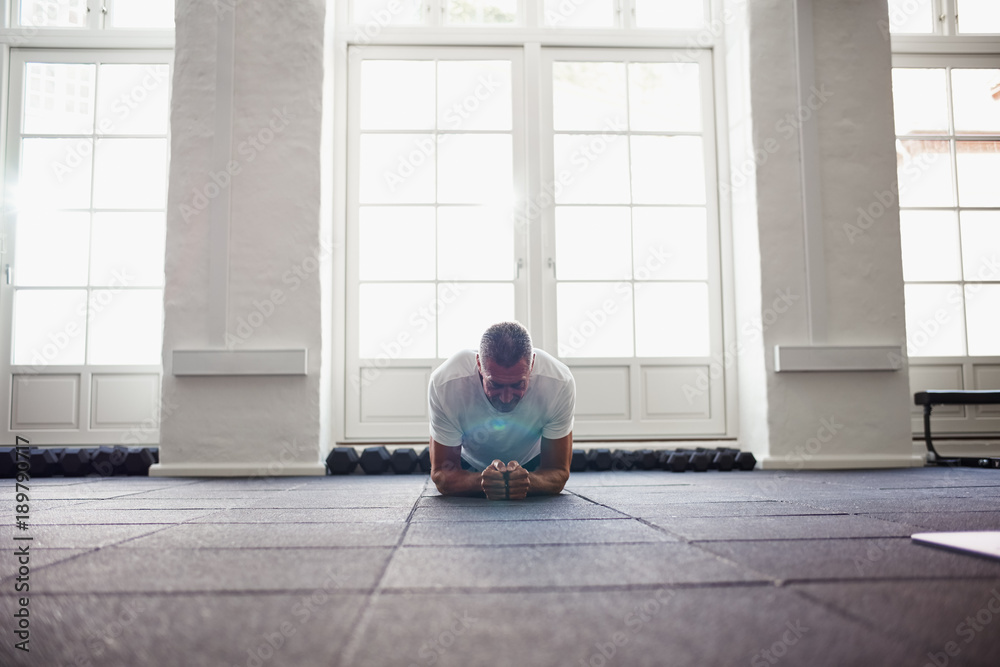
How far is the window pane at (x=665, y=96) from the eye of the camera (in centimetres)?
494

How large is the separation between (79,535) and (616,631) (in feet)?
5.41

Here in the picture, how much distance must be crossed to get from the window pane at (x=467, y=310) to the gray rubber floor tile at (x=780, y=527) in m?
2.65

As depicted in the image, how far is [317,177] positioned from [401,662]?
3855 mm

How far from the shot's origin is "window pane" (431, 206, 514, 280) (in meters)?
4.76

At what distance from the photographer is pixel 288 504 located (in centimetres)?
276

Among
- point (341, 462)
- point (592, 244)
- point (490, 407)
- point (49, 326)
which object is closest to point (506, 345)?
point (490, 407)

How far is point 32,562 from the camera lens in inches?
63.1

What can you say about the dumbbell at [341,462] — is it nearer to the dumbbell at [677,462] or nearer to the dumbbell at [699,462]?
the dumbbell at [677,462]

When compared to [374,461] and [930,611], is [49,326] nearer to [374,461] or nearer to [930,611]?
[374,461]

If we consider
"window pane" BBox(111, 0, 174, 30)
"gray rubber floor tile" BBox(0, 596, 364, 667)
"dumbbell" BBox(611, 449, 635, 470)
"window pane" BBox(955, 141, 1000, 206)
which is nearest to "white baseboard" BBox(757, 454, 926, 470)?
"dumbbell" BBox(611, 449, 635, 470)

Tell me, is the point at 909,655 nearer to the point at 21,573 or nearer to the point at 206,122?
the point at 21,573

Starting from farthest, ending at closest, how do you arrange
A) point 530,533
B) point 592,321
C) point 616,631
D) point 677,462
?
point 592,321
point 677,462
point 530,533
point 616,631

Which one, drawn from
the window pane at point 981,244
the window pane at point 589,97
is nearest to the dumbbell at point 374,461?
the window pane at point 589,97

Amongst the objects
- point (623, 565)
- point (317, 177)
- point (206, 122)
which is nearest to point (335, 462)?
point (317, 177)
